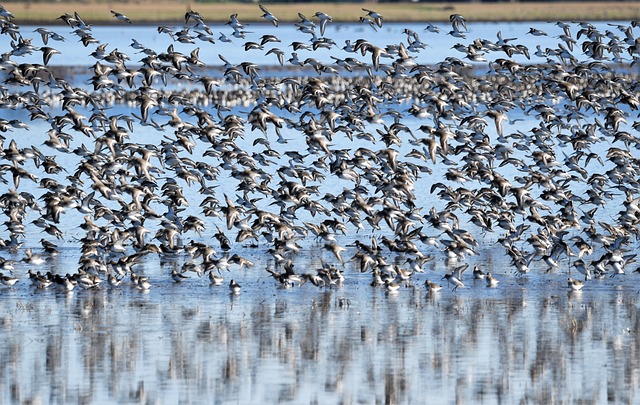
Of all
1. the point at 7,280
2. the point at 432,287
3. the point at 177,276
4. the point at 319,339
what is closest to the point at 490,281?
the point at 432,287

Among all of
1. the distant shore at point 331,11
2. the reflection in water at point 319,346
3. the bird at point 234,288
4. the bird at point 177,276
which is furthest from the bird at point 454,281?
the distant shore at point 331,11

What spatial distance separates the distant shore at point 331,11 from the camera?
140m

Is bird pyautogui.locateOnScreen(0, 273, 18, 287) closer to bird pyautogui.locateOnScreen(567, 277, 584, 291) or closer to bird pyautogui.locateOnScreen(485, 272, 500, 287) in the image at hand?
bird pyautogui.locateOnScreen(485, 272, 500, 287)

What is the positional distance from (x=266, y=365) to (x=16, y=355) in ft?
13.4

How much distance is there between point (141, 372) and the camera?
63.9 feet

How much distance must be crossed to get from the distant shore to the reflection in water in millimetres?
106583

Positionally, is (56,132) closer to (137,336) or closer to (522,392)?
(137,336)

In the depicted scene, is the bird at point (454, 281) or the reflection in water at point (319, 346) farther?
the bird at point (454, 281)

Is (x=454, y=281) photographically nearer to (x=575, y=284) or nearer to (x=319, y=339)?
(x=575, y=284)

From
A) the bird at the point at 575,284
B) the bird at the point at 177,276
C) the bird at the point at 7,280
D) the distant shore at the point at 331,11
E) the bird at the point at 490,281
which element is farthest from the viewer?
the distant shore at the point at 331,11

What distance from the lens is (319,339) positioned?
21672 millimetres

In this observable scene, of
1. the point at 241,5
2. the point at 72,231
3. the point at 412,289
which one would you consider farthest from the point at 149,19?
the point at 412,289

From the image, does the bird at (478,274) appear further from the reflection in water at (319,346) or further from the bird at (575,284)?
the bird at (575,284)

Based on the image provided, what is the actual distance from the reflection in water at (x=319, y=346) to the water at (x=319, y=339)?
0.03 meters
